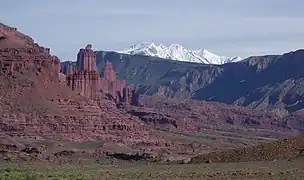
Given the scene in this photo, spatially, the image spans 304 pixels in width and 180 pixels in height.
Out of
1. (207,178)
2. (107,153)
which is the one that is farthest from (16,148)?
(207,178)

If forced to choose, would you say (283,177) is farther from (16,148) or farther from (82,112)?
(82,112)

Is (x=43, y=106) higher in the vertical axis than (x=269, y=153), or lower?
higher

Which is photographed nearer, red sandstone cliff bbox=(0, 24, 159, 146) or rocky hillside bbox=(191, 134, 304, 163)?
rocky hillside bbox=(191, 134, 304, 163)

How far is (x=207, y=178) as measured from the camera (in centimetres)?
5303

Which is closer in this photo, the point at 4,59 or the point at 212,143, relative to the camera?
the point at 4,59

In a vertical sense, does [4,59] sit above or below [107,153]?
above

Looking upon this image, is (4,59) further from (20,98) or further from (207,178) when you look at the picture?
(207,178)

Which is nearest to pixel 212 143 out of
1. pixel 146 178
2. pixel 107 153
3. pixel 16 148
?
pixel 107 153

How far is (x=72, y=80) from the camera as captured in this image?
517ft

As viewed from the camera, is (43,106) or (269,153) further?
(43,106)

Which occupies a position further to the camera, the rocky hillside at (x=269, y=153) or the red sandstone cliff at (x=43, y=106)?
the red sandstone cliff at (x=43, y=106)

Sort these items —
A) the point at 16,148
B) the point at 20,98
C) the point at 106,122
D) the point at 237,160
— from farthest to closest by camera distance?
the point at 106,122
the point at 20,98
the point at 16,148
the point at 237,160

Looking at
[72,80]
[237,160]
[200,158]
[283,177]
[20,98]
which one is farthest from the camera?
[72,80]

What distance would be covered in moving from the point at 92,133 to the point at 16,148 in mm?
19950
